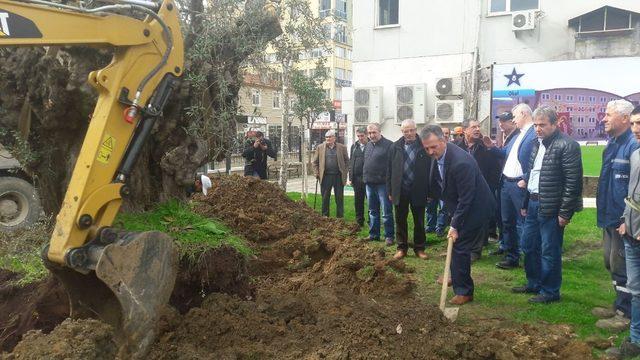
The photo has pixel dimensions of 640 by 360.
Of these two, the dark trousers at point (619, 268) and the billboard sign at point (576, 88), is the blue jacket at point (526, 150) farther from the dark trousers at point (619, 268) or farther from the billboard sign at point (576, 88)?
the billboard sign at point (576, 88)

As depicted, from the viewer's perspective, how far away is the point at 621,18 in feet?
44.2

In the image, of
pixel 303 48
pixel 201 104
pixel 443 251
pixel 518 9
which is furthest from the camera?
pixel 518 9

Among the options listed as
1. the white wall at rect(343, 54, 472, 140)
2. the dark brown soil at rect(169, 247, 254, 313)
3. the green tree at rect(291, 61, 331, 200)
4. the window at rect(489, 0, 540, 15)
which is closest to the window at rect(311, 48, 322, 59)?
the green tree at rect(291, 61, 331, 200)

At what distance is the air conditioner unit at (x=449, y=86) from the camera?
49.4 feet

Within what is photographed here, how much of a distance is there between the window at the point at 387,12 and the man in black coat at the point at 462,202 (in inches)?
465

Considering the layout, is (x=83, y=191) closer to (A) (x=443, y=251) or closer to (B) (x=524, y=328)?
(B) (x=524, y=328)

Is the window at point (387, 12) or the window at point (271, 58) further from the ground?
the window at point (387, 12)

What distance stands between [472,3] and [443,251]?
9.91m

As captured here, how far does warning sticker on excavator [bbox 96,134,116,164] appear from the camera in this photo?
3539mm

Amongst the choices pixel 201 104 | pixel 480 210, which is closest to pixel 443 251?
pixel 480 210

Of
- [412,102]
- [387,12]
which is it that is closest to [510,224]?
[412,102]

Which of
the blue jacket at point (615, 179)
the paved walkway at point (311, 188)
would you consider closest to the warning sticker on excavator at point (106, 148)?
the blue jacket at point (615, 179)

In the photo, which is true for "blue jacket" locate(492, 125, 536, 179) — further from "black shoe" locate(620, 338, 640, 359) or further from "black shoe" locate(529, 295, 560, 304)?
"black shoe" locate(620, 338, 640, 359)

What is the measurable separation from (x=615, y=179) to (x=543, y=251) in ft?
3.16
